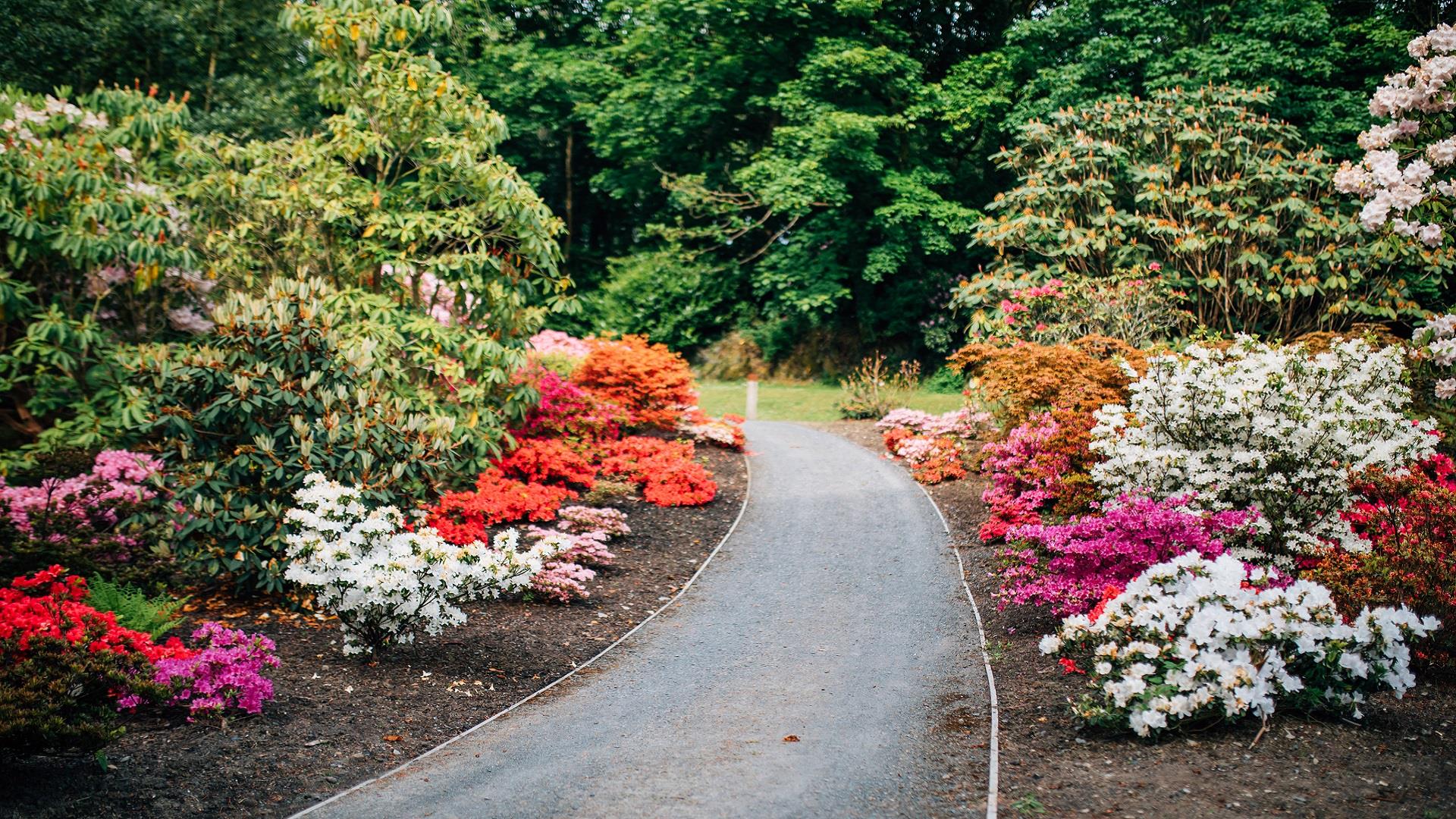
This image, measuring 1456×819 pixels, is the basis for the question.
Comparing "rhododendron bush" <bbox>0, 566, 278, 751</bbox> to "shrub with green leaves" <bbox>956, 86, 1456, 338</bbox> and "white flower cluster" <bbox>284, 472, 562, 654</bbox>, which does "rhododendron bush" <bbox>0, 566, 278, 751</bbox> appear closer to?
"white flower cluster" <bbox>284, 472, 562, 654</bbox>

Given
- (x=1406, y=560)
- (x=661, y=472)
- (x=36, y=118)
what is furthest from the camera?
(x=661, y=472)

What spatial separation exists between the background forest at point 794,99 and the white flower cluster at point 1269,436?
7190mm

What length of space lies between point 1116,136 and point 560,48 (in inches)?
686

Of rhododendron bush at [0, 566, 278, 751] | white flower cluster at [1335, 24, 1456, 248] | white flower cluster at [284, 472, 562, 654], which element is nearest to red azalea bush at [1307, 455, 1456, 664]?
white flower cluster at [1335, 24, 1456, 248]

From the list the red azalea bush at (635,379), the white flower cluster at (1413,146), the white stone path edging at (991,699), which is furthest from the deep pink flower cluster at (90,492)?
the white flower cluster at (1413,146)

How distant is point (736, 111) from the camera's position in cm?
2427

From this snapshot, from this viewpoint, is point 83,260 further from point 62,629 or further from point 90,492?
point 62,629

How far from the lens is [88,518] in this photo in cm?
736

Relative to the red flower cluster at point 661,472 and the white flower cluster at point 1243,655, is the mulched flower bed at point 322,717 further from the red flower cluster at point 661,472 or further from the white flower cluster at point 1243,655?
the white flower cluster at point 1243,655

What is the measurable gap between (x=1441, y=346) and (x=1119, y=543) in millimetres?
4332

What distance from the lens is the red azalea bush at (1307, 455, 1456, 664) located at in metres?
5.21

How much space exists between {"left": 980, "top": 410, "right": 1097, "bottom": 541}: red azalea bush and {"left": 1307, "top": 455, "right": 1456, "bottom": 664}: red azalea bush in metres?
2.02

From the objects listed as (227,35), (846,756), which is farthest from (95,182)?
(227,35)

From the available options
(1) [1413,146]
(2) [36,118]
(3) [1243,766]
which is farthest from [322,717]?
(1) [1413,146]
